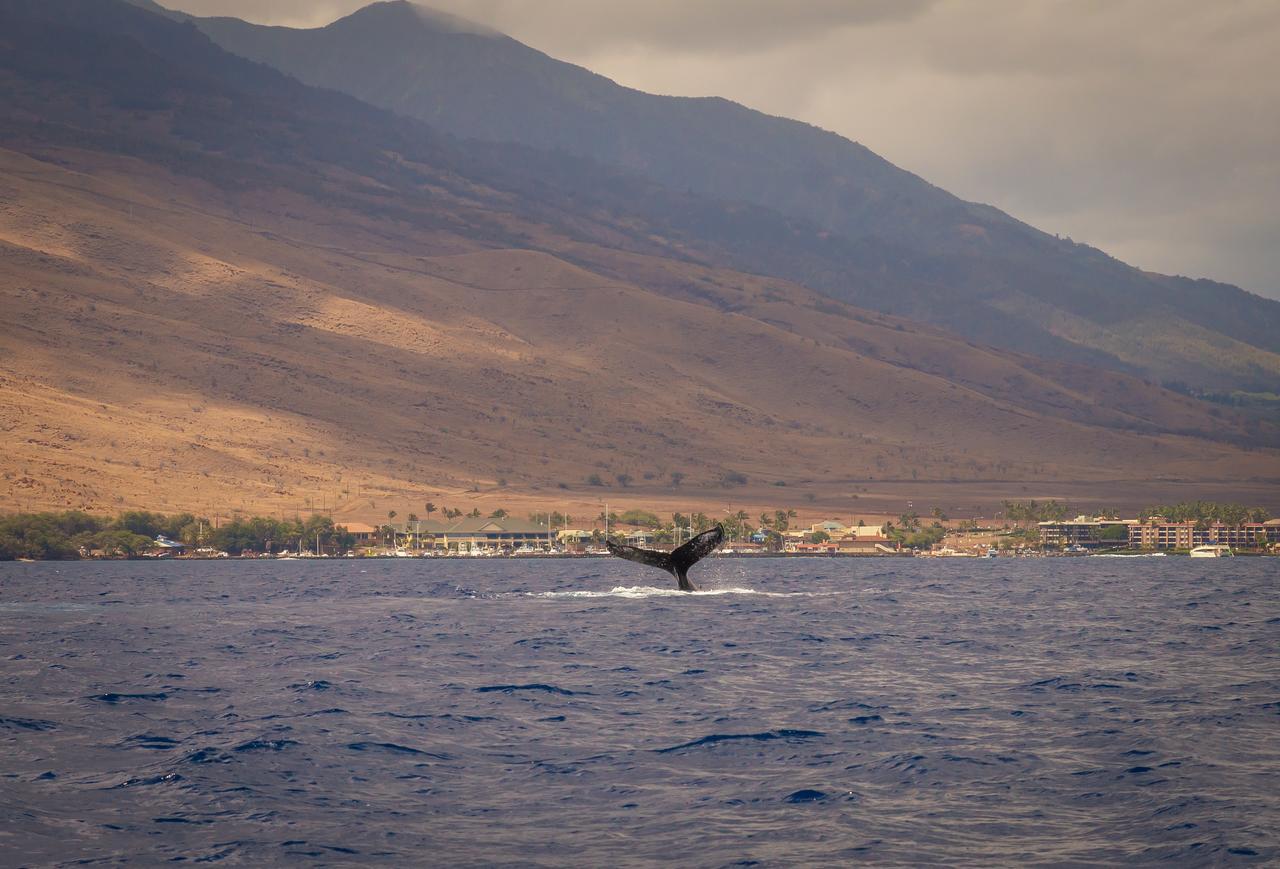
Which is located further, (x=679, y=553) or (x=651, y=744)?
(x=679, y=553)

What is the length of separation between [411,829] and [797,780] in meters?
8.08

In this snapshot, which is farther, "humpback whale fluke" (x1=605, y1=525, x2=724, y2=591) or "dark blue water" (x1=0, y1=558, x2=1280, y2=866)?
"humpback whale fluke" (x1=605, y1=525, x2=724, y2=591)

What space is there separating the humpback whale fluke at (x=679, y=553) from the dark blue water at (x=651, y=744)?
12907mm

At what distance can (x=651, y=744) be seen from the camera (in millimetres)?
34250

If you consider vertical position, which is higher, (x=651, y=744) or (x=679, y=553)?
(x=679, y=553)

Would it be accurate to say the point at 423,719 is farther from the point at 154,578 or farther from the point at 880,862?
the point at 154,578

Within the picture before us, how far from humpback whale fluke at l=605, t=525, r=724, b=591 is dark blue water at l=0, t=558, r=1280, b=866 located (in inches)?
508

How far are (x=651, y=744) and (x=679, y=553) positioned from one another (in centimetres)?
5692

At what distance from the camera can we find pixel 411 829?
2652 cm

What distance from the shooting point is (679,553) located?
91125 millimetres

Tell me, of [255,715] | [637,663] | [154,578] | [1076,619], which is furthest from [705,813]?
[154,578]

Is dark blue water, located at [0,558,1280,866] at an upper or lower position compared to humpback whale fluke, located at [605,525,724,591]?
lower

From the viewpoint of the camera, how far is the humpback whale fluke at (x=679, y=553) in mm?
84250

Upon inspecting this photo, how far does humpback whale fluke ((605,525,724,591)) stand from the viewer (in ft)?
276
